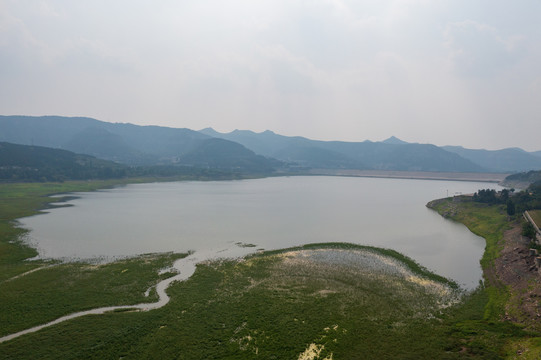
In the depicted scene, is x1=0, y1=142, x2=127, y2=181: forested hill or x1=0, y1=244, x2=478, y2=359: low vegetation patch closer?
x1=0, y1=244, x2=478, y2=359: low vegetation patch

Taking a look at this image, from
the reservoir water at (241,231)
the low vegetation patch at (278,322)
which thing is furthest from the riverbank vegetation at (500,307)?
the low vegetation patch at (278,322)

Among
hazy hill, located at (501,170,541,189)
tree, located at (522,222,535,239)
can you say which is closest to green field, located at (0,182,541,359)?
tree, located at (522,222,535,239)

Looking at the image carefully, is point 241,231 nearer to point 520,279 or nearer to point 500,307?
point 500,307

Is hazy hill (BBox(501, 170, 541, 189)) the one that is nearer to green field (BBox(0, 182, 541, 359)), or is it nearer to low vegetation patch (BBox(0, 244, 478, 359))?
green field (BBox(0, 182, 541, 359))

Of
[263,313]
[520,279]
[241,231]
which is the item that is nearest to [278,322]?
[263,313]

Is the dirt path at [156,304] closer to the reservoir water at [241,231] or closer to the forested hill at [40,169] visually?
the reservoir water at [241,231]
